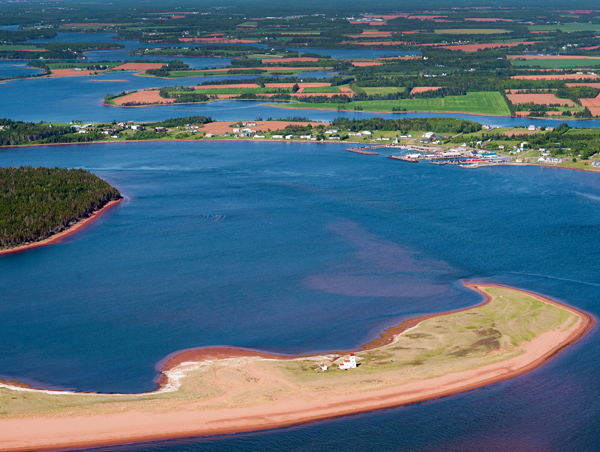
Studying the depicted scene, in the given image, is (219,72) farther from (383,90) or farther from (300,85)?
(383,90)

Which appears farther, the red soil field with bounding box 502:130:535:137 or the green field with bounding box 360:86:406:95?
the green field with bounding box 360:86:406:95

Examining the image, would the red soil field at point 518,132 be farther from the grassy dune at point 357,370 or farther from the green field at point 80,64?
the green field at point 80,64

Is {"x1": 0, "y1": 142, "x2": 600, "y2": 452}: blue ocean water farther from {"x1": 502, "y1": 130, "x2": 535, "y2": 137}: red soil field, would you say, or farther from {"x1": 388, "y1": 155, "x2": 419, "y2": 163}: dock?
{"x1": 502, "y1": 130, "x2": 535, "y2": 137}: red soil field

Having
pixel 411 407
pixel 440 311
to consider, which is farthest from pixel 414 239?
pixel 411 407

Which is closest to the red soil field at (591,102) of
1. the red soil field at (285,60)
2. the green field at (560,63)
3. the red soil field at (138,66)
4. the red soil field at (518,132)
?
the red soil field at (518,132)

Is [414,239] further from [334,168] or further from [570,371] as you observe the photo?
[334,168]

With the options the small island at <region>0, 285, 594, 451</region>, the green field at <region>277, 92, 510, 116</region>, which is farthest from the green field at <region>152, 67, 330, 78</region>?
the small island at <region>0, 285, 594, 451</region>
